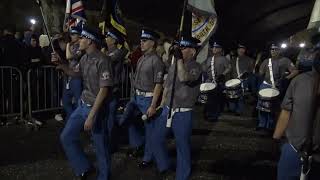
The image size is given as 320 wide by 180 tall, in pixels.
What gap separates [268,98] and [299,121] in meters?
5.61

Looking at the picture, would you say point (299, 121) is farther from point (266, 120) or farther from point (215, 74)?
point (215, 74)

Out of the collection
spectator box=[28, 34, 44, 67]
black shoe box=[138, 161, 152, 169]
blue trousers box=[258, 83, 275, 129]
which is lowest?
black shoe box=[138, 161, 152, 169]

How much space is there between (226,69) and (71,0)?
4.82 meters

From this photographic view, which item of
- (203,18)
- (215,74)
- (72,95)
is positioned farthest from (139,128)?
(215,74)

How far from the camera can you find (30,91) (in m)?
9.56

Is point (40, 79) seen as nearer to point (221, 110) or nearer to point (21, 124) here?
point (21, 124)

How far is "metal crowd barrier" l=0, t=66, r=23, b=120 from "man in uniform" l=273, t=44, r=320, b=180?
686 cm

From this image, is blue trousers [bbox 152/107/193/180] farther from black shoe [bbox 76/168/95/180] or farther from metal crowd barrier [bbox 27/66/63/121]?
metal crowd barrier [bbox 27/66/63/121]

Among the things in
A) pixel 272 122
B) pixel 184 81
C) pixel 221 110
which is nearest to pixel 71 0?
pixel 184 81

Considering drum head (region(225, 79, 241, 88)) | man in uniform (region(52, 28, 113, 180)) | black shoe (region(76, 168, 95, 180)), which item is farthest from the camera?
drum head (region(225, 79, 241, 88))

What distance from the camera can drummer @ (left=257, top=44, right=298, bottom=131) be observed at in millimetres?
9562

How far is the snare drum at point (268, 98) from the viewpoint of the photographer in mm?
9320

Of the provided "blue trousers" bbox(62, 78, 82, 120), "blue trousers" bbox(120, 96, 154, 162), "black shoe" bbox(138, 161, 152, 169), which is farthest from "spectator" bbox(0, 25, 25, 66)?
"black shoe" bbox(138, 161, 152, 169)

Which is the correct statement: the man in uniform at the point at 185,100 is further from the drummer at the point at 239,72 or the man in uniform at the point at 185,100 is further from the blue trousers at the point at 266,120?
the drummer at the point at 239,72
